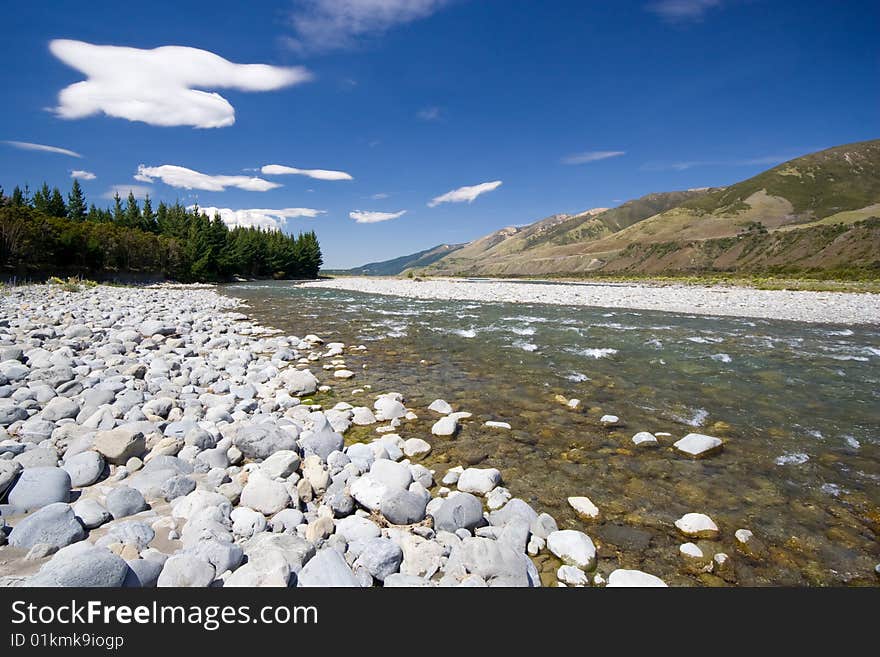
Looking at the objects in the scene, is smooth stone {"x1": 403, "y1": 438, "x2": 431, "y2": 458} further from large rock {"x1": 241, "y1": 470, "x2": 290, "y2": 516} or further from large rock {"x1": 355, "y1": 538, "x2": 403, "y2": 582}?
large rock {"x1": 355, "y1": 538, "x2": 403, "y2": 582}

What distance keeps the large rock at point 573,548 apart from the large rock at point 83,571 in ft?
10.9

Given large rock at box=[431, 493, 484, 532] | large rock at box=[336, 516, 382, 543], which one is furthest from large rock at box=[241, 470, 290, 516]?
large rock at box=[431, 493, 484, 532]

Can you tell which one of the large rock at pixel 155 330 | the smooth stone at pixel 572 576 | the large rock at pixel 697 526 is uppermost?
the large rock at pixel 155 330

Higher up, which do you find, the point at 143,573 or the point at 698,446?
the point at 143,573

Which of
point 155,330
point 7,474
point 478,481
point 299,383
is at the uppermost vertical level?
point 155,330

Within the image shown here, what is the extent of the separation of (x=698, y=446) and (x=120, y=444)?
7680 mm

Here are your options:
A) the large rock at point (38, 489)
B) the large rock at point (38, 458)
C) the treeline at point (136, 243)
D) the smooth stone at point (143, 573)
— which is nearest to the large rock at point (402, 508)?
the smooth stone at point (143, 573)

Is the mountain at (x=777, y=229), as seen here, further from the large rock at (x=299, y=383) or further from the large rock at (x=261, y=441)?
the large rock at (x=261, y=441)

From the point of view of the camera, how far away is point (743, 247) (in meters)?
127

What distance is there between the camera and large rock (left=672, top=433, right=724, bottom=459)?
5773mm

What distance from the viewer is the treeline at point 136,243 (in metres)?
45.3

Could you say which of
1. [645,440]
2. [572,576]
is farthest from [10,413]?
[645,440]

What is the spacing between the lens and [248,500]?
4.05m

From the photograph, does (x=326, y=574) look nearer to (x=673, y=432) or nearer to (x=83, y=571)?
(x=83, y=571)
